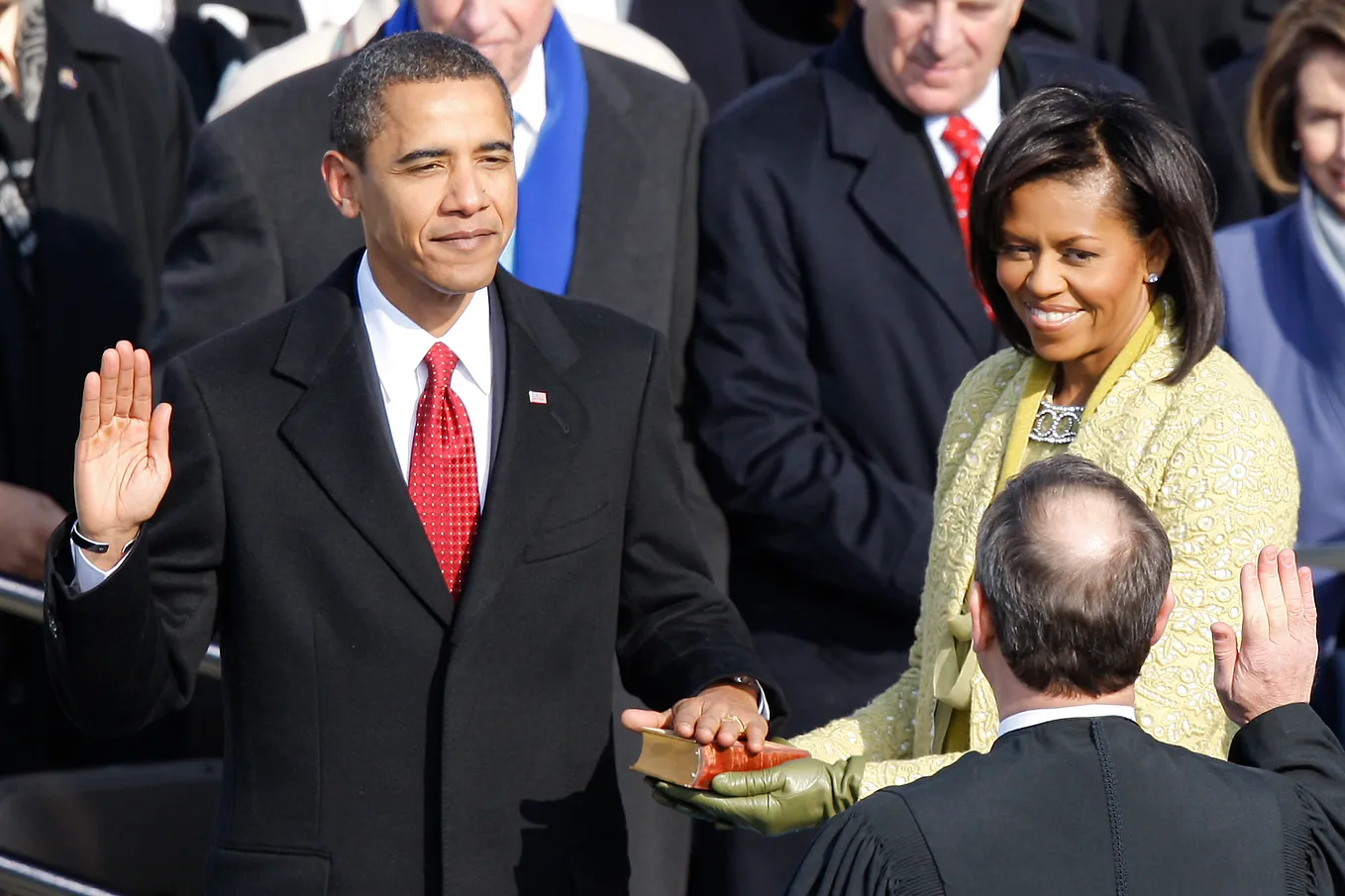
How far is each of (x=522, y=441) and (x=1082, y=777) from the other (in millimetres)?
1145

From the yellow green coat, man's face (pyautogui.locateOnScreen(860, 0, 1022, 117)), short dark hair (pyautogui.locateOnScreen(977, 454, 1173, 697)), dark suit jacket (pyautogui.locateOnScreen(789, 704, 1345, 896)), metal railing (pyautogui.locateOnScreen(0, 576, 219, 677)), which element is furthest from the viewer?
man's face (pyautogui.locateOnScreen(860, 0, 1022, 117))

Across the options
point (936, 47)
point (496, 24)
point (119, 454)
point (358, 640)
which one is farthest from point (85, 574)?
point (936, 47)

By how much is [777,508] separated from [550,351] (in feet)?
3.96

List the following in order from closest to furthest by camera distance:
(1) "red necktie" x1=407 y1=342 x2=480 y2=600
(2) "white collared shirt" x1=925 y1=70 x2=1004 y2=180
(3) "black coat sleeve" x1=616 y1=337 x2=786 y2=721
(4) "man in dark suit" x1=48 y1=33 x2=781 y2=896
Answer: (4) "man in dark suit" x1=48 y1=33 x2=781 y2=896 → (1) "red necktie" x1=407 y1=342 x2=480 y2=600 → (3) "black coat sleeve" x1=616 y1=337 x2=786 y2=721 → (2) "white collared shirt" x1=925 y1=70 x2=1004 y2=180

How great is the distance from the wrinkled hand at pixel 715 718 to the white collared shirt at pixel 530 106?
1656 mm

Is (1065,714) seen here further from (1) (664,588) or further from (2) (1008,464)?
(1) (664,588)

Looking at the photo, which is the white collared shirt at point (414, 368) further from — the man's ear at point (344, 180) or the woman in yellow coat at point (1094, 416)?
the woman in yellow coat at point (1094, 416)

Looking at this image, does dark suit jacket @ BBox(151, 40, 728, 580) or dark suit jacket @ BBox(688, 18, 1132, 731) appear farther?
dark suit jacket @ BBox(688, 18, 1132, 731)

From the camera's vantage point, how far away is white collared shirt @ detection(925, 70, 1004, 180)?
186 inches

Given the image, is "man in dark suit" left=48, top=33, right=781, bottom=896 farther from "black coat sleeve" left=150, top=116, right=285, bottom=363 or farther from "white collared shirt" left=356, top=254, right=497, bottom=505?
"black coat sleeve" left=150, top=116, right=285, bottom=363

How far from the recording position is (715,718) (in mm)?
3232

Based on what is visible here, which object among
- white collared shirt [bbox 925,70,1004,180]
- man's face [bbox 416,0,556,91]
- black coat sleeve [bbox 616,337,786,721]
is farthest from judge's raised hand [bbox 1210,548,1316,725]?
man's face [bbox 416,0,556,91]

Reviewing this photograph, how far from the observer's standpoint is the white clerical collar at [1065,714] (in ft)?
8.38

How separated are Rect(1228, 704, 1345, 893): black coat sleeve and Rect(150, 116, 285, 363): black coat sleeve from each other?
2229 mm
